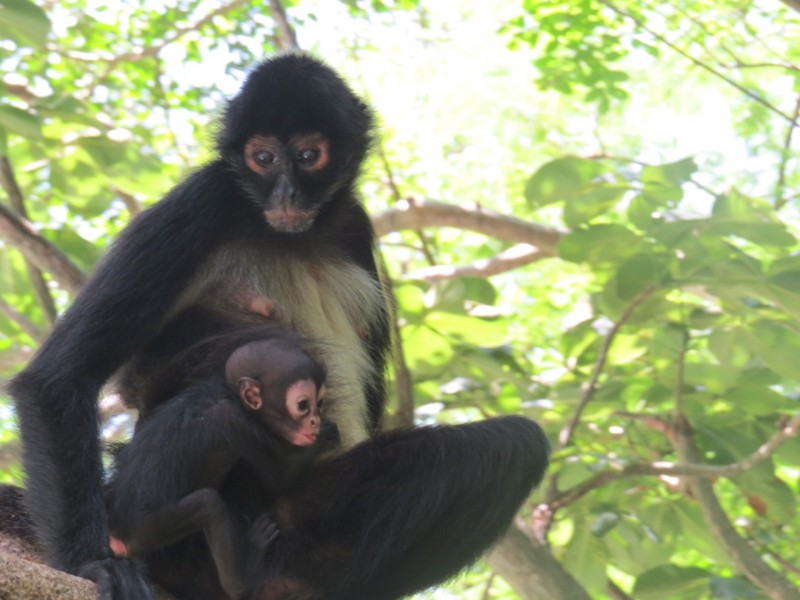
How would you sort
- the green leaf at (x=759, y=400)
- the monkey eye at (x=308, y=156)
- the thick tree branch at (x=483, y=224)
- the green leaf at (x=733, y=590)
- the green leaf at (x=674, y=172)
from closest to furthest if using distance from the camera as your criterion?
the monkey eye at (x=308, y=156)
the green leaf at (x=733, y=590)
the green leaf at (x=674, y=172)
the green leaf at (x=759, y=400)
the thick tree branch at (x=483, y=224)

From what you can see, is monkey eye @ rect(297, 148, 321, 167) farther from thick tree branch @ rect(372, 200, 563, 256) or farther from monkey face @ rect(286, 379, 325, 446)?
thick tree branch @ rect(372, 200, 563, 256)

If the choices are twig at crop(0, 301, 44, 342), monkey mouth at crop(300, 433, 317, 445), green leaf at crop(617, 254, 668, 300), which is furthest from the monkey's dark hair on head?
twig at crop(0, 301, 44, 342)

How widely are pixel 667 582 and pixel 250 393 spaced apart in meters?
2.83

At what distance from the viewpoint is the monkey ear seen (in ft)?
13.3

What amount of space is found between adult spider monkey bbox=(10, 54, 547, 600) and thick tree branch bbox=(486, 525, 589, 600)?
1216mm

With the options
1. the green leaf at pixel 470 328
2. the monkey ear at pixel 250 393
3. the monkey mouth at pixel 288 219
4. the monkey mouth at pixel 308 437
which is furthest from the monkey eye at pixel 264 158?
the green leaf at pixel 470 328

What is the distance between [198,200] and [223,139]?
1.39ft

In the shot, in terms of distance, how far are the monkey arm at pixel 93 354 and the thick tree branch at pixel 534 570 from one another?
8.29 feet

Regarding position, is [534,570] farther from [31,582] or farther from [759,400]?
[31,582]

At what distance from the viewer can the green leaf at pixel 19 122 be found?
18.7ft

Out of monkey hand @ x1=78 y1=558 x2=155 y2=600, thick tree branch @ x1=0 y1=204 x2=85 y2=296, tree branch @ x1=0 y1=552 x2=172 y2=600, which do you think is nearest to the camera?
tree branch @ x1=0 y1=552 x2=172 y2=600

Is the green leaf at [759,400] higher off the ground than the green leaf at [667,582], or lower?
higher

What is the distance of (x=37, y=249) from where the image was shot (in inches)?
241

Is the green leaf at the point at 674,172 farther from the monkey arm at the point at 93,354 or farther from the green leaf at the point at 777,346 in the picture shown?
the monkey arm at the point at 93,354
